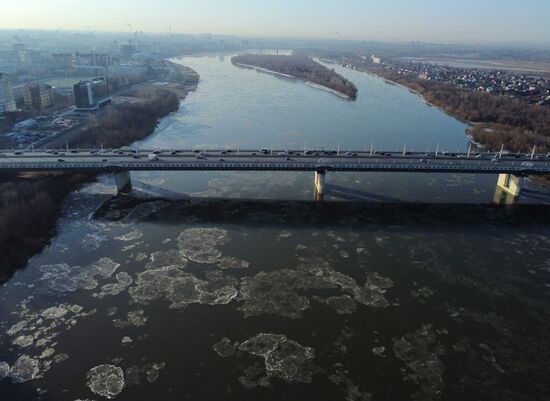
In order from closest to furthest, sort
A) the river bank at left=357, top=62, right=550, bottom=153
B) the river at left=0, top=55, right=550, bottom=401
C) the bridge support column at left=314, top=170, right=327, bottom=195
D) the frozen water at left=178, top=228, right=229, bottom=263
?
the river at left=0, top=55, right=550, bottom=401 < the frozen water at left=178, top=228, right=229, bottom=263 < the bridge support column at left=314, top=170, right=327, bottom=195 < the river bank at left=357, top=62, right=550, bottom=153

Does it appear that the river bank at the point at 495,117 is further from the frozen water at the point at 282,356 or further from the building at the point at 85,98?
the building at the point at 85,98

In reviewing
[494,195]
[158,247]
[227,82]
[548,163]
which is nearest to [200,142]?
[158,247]

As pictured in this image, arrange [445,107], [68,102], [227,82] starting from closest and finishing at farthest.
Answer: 1. [68,102]
2. [445,107]
3. [227,82]

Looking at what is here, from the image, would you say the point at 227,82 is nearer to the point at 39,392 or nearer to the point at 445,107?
the point at 445,107

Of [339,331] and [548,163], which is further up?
[548,163]

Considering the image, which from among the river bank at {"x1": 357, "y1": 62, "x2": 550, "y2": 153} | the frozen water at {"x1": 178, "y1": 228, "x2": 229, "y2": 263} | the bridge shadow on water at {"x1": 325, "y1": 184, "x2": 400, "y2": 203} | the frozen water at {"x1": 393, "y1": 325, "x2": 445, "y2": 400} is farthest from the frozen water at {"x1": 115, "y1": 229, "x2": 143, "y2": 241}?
the river bank at {"x1": 357, "y1": 62, "x2": 550, "y2": 153}

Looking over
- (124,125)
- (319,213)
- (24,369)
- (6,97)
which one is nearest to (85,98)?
(6,97)

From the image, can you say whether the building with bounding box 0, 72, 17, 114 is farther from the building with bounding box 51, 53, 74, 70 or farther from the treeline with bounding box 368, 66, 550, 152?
the treeline with bounding box 368, 66, 550, 152
